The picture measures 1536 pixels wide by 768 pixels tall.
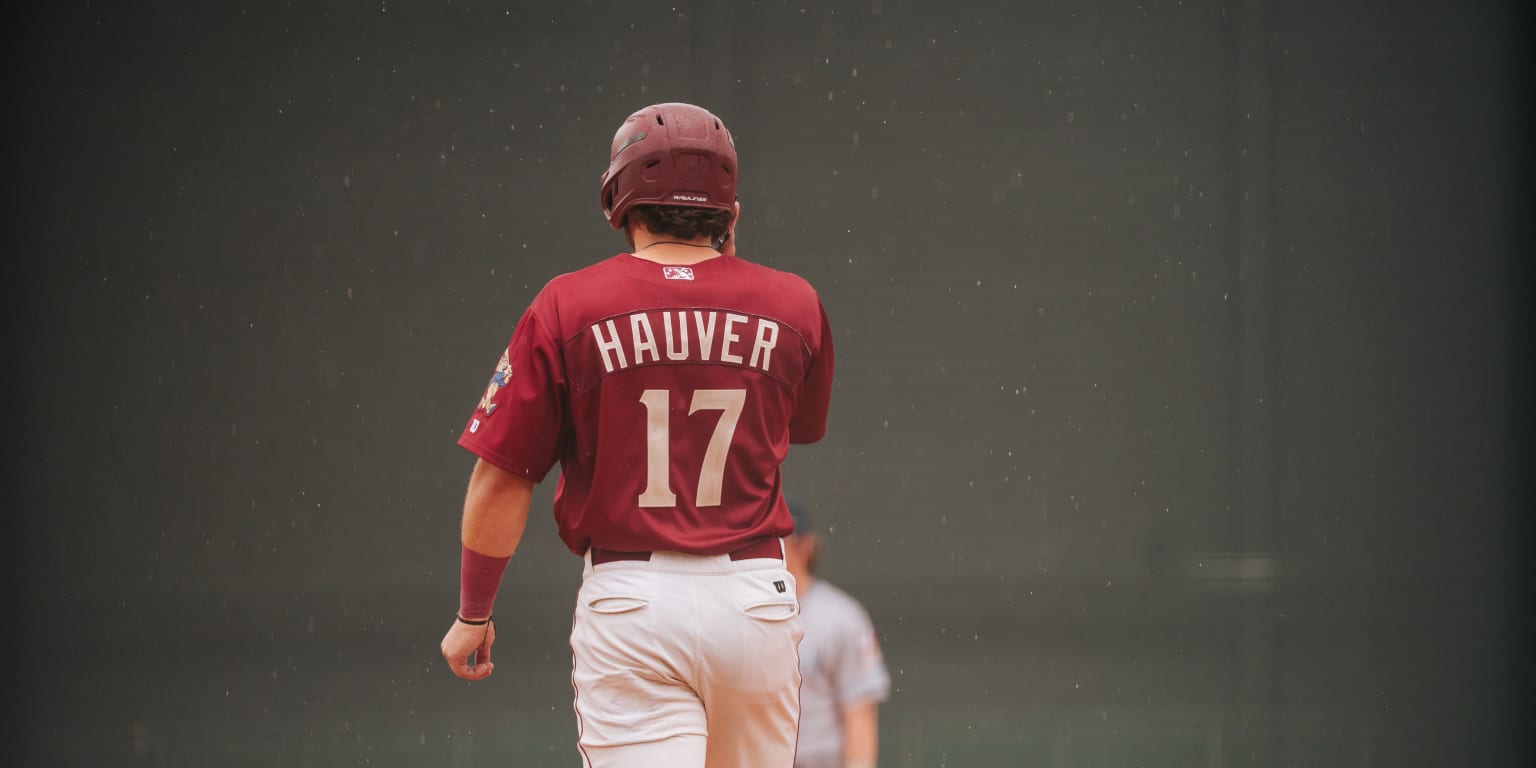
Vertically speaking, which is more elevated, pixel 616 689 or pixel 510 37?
pixel 510 37

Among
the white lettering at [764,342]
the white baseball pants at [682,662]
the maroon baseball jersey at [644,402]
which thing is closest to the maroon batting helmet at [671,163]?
the maroon baseball jersey at [644,402]

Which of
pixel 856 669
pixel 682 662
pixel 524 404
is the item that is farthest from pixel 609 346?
pixel 856 669

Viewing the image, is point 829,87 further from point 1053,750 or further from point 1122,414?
point 1053,750

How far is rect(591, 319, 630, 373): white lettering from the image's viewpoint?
2127 millimetres

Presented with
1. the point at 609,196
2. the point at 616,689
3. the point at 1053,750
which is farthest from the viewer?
the point at 1053,750

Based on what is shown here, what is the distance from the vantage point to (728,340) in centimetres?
218

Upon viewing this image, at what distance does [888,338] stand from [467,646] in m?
4.23

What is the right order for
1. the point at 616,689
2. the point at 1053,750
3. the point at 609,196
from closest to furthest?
the point at 616,689, the point at 609,196, the point at 1053,750

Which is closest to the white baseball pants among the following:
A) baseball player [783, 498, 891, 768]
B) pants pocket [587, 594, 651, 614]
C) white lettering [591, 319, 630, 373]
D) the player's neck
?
pants pocket [587, 594, 651, 614]

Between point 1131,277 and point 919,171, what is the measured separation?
109 centimetres

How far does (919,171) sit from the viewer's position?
6.29 m

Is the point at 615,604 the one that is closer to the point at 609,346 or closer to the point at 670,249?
the point at 609,346

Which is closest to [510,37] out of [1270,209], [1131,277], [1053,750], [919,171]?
[919,171]

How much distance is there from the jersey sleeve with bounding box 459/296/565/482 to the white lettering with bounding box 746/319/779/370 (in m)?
0.31
